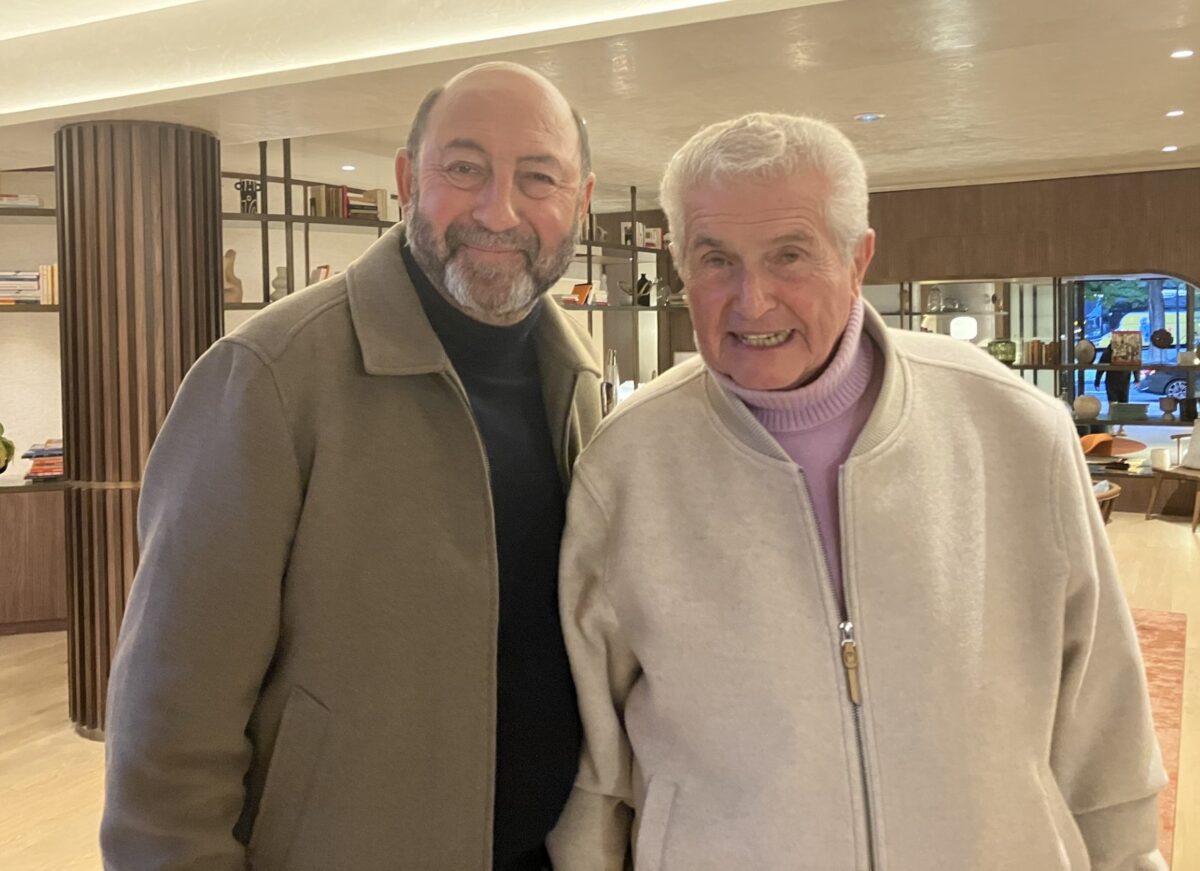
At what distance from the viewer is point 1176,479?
359 inches

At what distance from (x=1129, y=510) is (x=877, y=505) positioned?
9.42 m

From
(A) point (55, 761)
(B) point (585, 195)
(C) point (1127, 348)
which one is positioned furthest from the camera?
(C) point (1127, 348)

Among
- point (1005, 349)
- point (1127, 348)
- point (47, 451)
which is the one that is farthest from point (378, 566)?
point (1127, 348)

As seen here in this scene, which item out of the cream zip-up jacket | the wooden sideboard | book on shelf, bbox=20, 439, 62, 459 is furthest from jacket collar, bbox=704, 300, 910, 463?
book on shelf, bbox=20, 439, 62, 459

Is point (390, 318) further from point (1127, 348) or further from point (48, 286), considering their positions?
point (1127, 348)

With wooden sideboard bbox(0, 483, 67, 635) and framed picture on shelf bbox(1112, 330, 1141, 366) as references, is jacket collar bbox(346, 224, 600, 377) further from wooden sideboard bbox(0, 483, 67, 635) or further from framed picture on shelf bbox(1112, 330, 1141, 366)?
framed picture on shelf bbox(1112, 330, 1141, 366)

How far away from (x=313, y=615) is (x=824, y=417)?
0.70 metres

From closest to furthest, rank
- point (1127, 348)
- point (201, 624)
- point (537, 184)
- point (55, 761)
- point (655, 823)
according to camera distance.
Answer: point (201, 624) < point (655, 823) < point (537, 184) < point (55, 761) < point (1127, 348)

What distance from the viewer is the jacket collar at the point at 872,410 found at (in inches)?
55.0

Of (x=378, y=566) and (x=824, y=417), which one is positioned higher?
(x=824, y=417)

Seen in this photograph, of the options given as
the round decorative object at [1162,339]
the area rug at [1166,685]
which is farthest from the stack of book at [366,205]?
the round decorative object at [1162,339]

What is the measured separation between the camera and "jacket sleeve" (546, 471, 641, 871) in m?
1.49

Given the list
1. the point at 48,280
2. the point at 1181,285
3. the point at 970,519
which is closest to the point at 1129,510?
the point at 1181,285

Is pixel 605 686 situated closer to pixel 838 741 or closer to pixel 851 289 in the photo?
pixel 838 741
